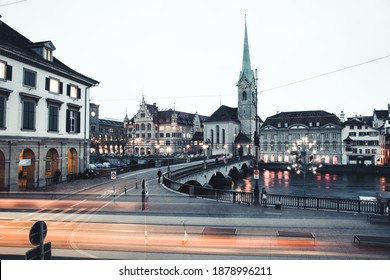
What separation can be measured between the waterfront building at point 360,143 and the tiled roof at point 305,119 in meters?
3.79

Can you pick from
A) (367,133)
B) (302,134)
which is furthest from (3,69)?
(367,133)

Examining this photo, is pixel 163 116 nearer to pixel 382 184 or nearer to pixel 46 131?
pixel 382 184

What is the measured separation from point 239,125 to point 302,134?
23.5m

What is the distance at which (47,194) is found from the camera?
2230 cm

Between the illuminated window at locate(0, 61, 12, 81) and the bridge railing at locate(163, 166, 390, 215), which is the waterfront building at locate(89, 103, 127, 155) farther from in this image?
the illuminated window at locate(0, 61, 12, 81)

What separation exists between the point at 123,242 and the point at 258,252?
16.0ft

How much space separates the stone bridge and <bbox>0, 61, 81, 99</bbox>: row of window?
46.8 ft

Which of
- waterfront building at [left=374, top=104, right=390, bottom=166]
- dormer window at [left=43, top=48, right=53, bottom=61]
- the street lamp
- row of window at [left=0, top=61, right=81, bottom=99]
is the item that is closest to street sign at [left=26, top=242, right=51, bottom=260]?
row of window at [left=0, top=61, right=81, bottom=99]

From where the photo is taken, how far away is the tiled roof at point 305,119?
3530 inches

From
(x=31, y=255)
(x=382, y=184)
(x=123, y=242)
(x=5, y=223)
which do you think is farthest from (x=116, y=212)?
(x=382, y=184)

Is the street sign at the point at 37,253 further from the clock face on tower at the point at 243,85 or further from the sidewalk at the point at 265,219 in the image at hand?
the clock face on tower at the point at 243,85

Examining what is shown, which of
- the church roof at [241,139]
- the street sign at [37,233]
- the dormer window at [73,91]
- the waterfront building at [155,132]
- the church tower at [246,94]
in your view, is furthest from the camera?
the waterfront building at [155,132]

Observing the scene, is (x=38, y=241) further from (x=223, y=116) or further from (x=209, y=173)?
(x=223, y=116)

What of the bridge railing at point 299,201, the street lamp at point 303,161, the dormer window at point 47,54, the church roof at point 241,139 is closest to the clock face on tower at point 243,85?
the church roof at point 241,139
